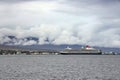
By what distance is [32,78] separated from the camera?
260 ft

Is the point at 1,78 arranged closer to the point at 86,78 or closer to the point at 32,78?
the point at 32,78

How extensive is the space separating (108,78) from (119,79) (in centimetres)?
295

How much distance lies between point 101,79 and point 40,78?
520 inches

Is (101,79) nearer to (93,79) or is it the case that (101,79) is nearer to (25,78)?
(93,79)

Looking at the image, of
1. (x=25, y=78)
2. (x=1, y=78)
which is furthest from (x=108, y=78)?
(x=1, y=78)

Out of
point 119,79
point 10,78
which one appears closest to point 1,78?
point 10,78

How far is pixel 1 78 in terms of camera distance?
79.8 m

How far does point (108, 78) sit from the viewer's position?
7912 centimetres

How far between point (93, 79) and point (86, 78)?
2.93 m

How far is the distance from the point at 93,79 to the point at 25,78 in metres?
14.9

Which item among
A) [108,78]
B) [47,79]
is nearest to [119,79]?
[108,78]

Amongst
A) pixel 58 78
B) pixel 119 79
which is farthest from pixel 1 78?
pixel 119 79

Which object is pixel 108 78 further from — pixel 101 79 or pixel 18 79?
pixel 18 79

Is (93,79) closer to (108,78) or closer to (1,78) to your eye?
(108,78)
